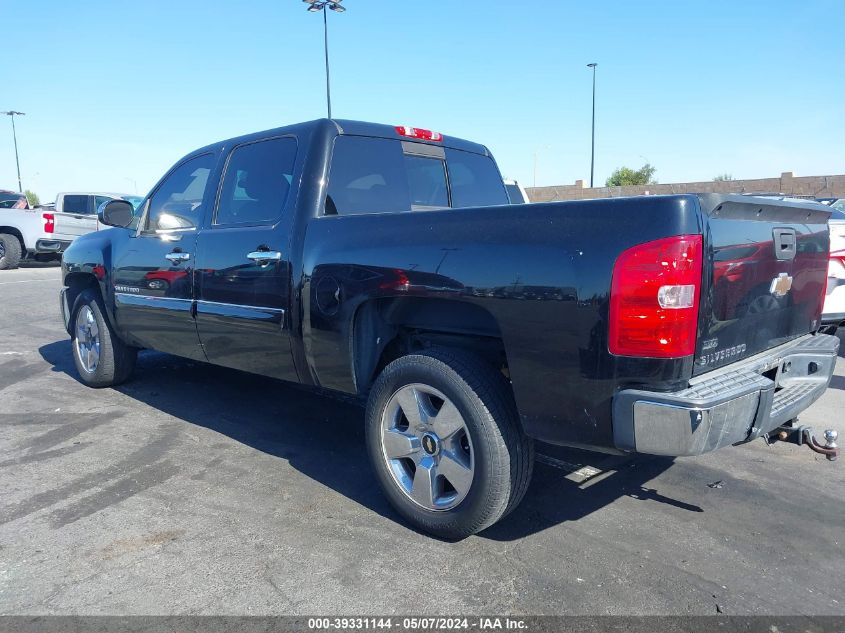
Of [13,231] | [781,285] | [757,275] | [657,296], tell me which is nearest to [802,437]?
[781,285]

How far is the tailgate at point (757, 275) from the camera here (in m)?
2.49

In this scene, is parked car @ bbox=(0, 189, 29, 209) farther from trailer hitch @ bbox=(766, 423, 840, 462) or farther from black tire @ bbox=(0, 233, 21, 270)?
trailer hitch @ bbox=(766, 423, 840, 462)

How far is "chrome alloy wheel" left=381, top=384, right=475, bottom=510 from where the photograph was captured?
2955mm

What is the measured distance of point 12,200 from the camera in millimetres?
18422

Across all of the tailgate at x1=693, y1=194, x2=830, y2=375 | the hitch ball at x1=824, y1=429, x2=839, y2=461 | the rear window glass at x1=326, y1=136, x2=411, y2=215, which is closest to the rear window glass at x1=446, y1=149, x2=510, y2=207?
the rear window glass at x1=326, y1=136, x2=411, y2=215

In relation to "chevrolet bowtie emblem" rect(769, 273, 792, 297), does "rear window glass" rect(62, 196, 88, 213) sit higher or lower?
higher

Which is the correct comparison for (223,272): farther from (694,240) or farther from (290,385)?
(694,240)

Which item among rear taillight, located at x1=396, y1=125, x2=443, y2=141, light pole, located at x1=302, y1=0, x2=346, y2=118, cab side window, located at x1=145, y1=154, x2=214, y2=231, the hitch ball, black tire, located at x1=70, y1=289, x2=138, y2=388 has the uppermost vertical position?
light pole, located at x1=302, y1=0, x2=346, y2=118

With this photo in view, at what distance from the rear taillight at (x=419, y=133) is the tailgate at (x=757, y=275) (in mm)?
2287

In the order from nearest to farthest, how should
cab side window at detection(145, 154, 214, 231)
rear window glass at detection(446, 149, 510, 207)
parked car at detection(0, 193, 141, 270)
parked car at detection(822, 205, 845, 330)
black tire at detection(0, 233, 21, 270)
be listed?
cab side window at detection(145, 154, 214, 231) → rear window glass at detection(446, 149, 510, 207) → parked car at detection(822, 205, 845, 330) → parked car at detection(0, 193, 141, 270) → black tire at detection(0, 233, 21, 270)

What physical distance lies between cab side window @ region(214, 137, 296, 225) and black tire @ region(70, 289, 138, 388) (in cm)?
193

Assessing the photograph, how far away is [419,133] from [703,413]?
284 cm

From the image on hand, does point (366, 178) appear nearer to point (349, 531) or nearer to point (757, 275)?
point (349, 531)

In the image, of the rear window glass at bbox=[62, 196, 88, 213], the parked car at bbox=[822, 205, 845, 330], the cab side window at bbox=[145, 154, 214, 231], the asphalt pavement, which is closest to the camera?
the asphalt pavement
